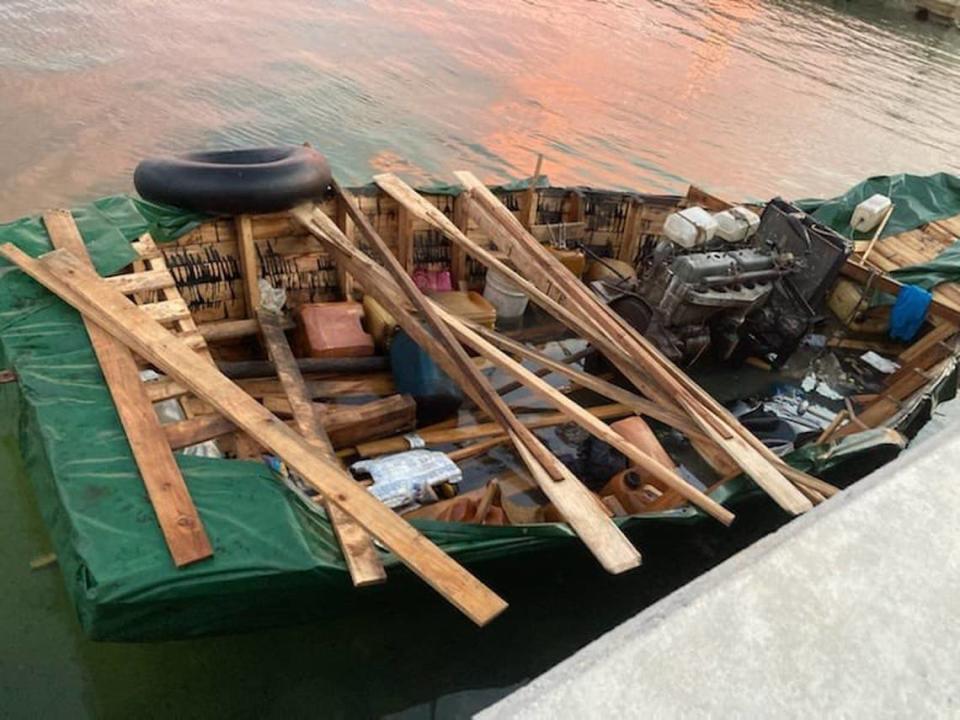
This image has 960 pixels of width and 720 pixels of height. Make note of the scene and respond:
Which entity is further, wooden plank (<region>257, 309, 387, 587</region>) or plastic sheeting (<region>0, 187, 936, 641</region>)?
wooden plank (<region>257, 309, 387, 587</region>)

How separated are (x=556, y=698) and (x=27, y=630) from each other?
15.1 ft

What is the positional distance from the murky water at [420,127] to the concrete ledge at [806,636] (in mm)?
2853

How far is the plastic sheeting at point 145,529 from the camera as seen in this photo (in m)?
3.22

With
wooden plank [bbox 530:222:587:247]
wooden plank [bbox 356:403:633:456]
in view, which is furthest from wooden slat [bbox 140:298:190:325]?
wooden plank [bbox 530:222:587:247]

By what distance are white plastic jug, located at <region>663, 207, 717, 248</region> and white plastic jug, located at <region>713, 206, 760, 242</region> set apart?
1.33 ft

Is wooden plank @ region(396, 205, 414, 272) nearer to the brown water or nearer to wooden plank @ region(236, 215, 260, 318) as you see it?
wooden plank @ region(236, 215, 260, 318)

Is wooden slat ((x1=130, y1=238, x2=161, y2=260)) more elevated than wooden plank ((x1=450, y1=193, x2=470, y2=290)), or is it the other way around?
wooden slat ((x1=130, y1=238, x2=161, y2=260))

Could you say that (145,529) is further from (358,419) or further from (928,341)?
(928,341)

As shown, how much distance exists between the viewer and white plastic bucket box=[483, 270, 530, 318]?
299 inches

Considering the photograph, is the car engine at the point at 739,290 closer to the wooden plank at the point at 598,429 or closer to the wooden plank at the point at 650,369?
the wooden plank at the point at 650,369

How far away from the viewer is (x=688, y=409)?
5109 mm

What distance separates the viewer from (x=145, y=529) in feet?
11.0

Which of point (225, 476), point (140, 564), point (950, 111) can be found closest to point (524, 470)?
point (225, 476)

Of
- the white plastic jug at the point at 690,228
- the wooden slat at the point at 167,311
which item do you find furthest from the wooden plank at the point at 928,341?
the wooden slat at the point at 167,311
